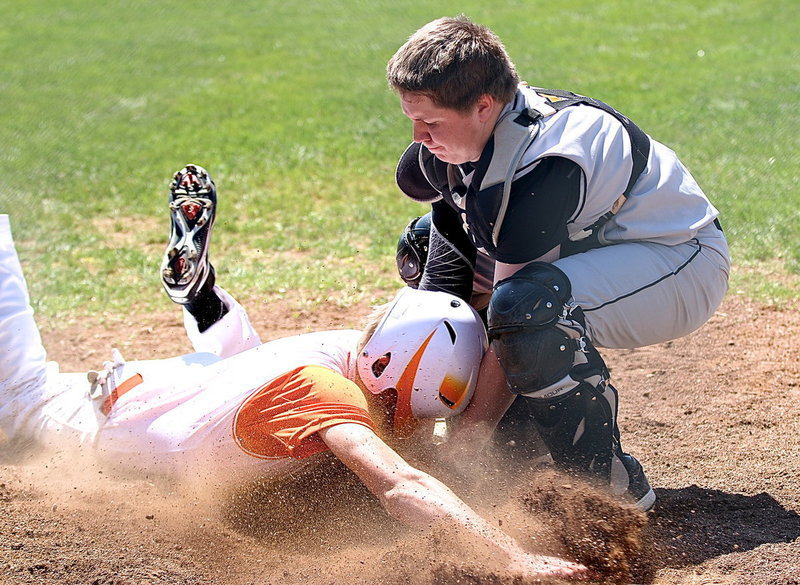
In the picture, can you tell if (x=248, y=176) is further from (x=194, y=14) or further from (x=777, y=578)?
(x=194, y=14)

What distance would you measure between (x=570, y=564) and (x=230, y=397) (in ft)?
4.44

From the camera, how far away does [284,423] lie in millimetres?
3340

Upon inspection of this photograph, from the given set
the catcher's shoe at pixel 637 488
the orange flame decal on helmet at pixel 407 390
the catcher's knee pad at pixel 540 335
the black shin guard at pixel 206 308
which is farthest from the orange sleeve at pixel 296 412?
the black shin guard at pixel 206 308

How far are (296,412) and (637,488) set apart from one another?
1.37 m

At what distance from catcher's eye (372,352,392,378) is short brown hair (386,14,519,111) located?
37.3 inches

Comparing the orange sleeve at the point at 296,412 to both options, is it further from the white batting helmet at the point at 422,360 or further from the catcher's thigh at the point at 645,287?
the catcher's thigh at the point at 645,287

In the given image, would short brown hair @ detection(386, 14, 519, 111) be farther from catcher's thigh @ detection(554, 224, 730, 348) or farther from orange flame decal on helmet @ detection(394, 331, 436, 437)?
orange flame decal on helmet @ detection(394, 331, 436, 437)

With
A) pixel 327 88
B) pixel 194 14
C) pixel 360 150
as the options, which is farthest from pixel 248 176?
pixel 194 14

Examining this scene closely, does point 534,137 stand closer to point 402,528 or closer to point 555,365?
point 555,365

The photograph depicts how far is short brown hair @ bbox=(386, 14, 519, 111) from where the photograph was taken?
3.41m

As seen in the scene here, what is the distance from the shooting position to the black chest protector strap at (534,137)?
11.4 feet

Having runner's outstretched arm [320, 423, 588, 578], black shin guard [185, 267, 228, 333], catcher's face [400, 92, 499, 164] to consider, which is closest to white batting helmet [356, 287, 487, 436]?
runner's outstretched arm [320, 423, 588, 578]

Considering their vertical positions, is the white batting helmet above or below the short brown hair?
below

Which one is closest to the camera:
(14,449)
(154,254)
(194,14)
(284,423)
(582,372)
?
(284,423)
